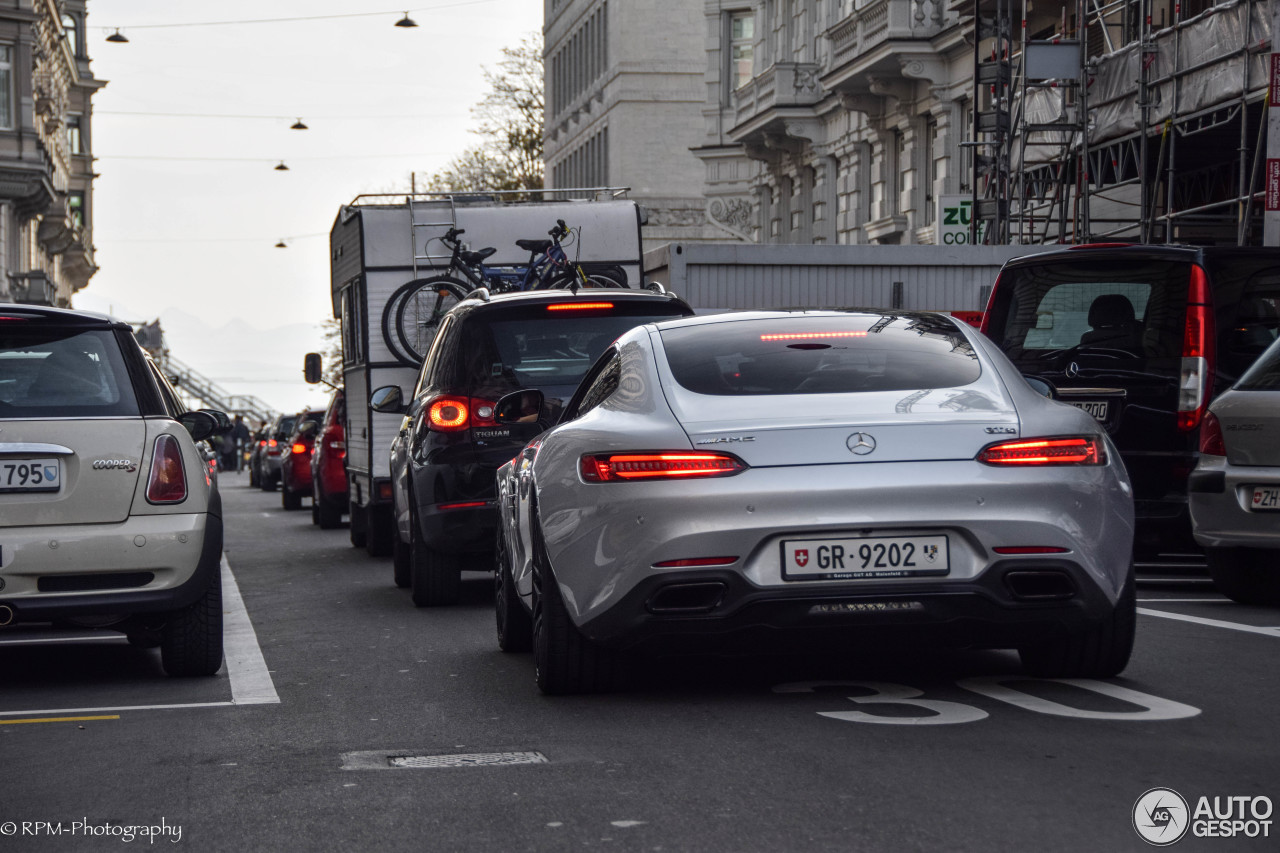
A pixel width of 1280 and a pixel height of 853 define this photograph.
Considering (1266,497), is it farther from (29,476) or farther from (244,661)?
(29,476)

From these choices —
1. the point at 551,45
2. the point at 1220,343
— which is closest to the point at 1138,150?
the point at 1220,343

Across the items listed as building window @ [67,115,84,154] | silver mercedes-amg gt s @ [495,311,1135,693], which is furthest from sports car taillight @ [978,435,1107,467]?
building window @ [67,115,84,154]

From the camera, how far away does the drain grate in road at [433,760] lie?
607 centimetres

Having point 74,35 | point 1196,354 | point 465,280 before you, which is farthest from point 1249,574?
point 74,35

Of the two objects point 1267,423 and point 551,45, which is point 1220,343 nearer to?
point 1267,423

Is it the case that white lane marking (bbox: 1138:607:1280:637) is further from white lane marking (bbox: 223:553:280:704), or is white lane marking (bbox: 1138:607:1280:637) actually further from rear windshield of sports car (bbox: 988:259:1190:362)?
white lane marking (bbox: 223:553:280:704)

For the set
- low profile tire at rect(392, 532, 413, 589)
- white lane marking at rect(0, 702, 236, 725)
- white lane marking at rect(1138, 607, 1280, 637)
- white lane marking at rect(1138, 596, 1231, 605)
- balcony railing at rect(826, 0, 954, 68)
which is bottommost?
low profile tire at rect(392, 532, 413, 589)

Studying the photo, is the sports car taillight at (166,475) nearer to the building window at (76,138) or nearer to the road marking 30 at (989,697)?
the road marking 30 at (989,697)

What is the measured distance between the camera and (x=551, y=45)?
78.6 meters

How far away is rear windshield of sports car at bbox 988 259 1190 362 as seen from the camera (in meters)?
12.0

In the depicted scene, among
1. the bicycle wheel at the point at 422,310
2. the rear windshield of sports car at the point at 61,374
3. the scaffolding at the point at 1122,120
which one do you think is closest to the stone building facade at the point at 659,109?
the scaffolding at the point at 1122,120

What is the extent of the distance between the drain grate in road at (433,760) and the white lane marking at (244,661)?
153 centimetres

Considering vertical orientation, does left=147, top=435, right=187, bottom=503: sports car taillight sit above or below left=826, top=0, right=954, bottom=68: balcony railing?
below

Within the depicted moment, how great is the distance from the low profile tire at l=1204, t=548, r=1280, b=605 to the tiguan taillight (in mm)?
3888
